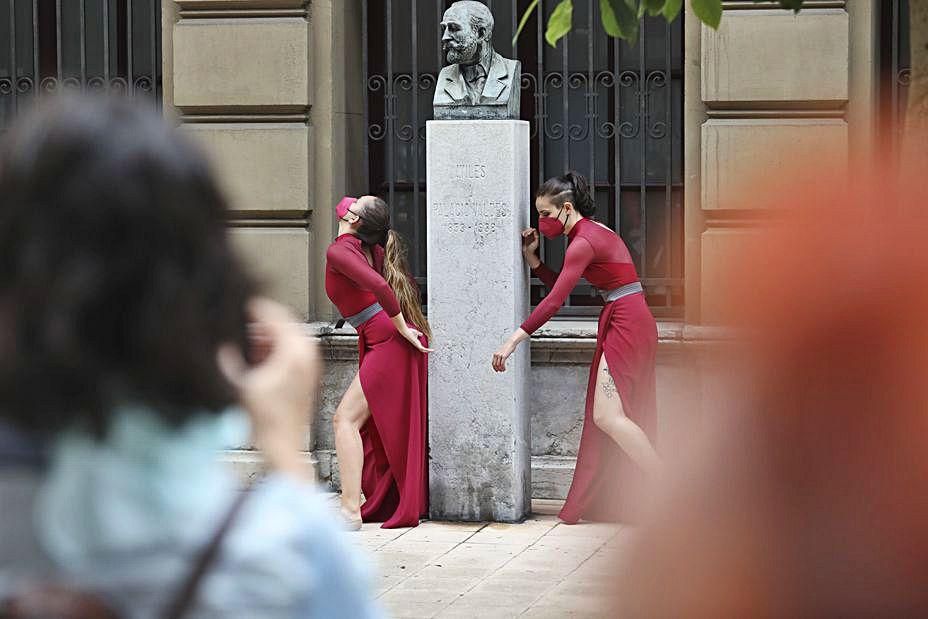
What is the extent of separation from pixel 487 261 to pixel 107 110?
724 cm

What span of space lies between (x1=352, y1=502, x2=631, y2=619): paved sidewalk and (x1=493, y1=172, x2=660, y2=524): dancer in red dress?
0.89 ft

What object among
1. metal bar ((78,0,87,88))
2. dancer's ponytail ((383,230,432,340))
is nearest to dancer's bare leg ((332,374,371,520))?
dancer's ponytail ((383,230,432,340))

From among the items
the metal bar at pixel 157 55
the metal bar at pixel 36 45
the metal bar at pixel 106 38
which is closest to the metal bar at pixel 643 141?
the metal bar at pixel 157 55

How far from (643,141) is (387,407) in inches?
94.7

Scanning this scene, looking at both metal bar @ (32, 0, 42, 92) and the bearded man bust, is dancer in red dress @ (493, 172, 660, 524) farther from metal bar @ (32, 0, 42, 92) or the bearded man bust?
metal bar @ (32, 0, 42, 92)

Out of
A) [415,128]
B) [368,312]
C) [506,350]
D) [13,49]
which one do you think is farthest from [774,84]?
[13,49]

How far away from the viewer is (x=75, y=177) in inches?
61.2

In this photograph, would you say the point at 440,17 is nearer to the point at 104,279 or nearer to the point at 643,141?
the point at 643,141

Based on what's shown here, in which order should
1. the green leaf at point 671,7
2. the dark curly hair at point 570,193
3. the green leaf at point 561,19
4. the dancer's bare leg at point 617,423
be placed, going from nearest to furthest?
the green leaf at point 561,19, the green leaf at point 671,7, the dancer's bare leg at point 617,423, the dark curly hair at point 570,193

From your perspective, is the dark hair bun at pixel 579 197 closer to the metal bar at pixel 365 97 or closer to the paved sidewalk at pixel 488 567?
the paved sidewalk at pixel 488 567

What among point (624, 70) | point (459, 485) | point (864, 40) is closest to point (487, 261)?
point (459, 485)

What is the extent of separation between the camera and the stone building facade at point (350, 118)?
9430 mm

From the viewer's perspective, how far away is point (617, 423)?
28.4ft

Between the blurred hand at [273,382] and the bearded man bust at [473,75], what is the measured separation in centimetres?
727
